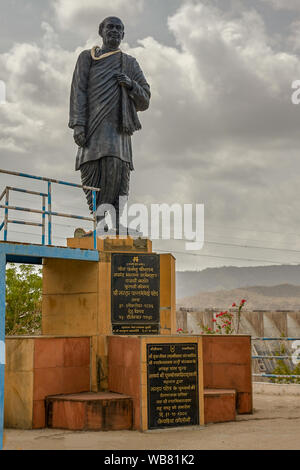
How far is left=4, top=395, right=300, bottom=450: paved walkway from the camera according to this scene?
283 inches

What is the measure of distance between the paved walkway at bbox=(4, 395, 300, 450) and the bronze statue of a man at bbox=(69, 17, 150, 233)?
12.7ft

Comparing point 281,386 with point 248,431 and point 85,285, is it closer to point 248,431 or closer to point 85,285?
point 248,431

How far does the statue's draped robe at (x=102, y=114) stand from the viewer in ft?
34.6

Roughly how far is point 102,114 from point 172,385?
5.10 meters

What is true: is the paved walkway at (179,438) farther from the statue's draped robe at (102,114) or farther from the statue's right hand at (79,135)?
the statue's right hand at (79,135)

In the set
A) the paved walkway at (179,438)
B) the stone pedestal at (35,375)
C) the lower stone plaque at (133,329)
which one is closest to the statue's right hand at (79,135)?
the lower stone plaque at (133,329)

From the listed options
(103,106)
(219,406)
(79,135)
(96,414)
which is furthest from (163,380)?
(103,106)

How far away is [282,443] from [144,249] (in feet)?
13.0

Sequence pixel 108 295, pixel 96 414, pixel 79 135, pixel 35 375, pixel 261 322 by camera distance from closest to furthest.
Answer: pixel 96 414, pixel 35 375, pixel 108 295, pixel 79 135, pixel 261 322

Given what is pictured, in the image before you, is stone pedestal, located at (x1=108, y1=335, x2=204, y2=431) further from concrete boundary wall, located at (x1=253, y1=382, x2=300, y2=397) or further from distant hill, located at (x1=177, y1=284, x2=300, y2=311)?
distant hill, located at (x1=177, y1=284, x2=300, y2=311)

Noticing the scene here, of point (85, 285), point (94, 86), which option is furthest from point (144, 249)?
point (94, 86)

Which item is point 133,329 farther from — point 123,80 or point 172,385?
point 123,80

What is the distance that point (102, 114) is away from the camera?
10570 mm

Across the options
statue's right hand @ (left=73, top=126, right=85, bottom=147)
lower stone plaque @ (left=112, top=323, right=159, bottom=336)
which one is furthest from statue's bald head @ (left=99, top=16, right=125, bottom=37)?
lower stone plaque @ (left=112, top=323, right=159, bottom=336)
